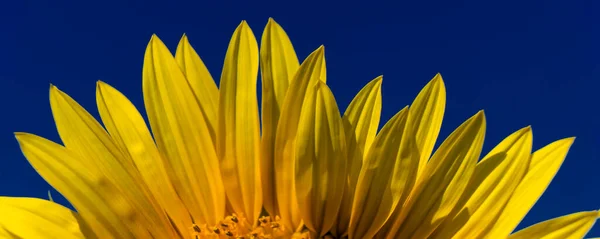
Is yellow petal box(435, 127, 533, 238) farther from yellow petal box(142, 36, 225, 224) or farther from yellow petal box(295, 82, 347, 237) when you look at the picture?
yellow petal box(142, 36, 225, 224)

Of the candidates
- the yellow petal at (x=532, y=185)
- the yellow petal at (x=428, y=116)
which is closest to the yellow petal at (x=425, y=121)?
the yellow petal at (x=428, y=116)

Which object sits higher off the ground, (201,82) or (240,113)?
(201,82)

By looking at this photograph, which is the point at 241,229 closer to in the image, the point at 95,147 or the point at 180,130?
the point at 180,130

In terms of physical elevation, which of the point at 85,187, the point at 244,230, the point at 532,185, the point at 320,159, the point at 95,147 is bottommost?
the point at 532,185

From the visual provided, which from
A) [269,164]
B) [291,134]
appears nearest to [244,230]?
[269,164]

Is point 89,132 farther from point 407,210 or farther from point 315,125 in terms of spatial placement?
point 407,210

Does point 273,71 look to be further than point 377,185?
Yes
